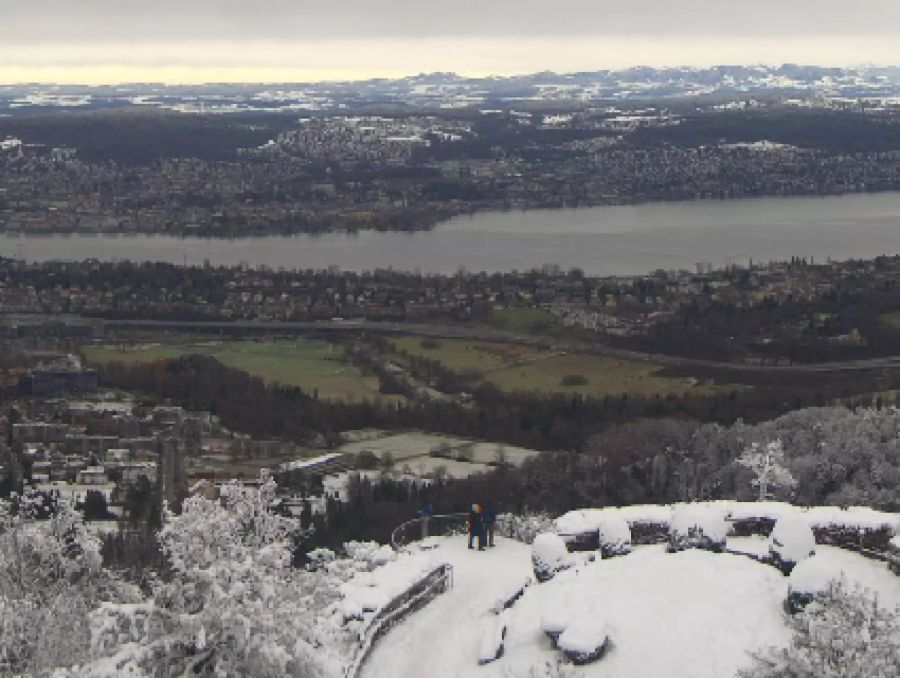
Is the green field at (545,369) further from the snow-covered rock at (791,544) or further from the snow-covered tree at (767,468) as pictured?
the snow-covered rock at (791,544)

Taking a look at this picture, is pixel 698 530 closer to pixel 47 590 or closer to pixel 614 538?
pixel 614 538

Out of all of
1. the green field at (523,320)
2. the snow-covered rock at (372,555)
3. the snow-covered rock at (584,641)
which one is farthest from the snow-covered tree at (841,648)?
the green field at (523,320)

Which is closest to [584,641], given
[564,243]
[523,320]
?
[523,320]

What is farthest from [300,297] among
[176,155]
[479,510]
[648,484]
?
[176,155]

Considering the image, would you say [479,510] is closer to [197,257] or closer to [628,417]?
[628,417]

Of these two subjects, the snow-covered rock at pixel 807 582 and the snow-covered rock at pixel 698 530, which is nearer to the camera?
the snow-covered rock at pixel 807 582

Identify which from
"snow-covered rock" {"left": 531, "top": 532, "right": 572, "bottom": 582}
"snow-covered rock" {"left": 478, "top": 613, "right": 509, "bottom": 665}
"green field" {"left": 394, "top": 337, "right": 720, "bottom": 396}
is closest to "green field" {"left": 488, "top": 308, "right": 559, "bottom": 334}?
"green field" {"left": 394, "top": 337, "right": 720, "bottom": 396}

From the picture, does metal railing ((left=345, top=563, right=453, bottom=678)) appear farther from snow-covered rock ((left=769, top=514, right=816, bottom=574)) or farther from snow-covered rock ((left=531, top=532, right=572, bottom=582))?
snow-covered rock ((left=769, top=514, right=816, bottom=574))
